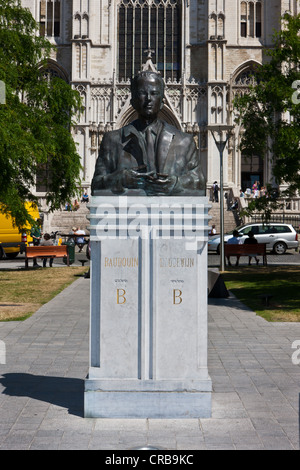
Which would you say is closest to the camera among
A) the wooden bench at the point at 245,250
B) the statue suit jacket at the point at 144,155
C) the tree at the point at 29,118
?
the statue suit jacket at the point at 144,155

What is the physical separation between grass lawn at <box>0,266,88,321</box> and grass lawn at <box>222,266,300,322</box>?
170 inches

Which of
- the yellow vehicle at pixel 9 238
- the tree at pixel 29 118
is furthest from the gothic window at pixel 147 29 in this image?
the tree at pixel 29 118

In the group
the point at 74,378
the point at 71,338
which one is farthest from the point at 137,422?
the point at 71,338

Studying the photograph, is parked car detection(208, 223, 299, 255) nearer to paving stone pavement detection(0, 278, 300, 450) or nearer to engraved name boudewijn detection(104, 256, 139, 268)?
paving stone pavement detection(0, 278, 300, 450)

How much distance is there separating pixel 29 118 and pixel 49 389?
14840 mm

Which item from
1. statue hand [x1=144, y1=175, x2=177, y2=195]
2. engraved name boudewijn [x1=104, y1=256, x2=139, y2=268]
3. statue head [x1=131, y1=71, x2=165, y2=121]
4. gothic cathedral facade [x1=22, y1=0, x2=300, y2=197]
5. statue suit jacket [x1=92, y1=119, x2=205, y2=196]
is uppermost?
gothic cathedral facade [x1=22, y1=0, x2=300, y2=197]

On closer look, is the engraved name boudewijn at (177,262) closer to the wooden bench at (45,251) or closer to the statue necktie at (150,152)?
the statue necktie at (150,152)

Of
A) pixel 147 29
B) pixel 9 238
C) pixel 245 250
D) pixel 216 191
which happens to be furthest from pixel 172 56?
pixel 245 250

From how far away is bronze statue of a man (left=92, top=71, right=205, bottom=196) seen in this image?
18.4 ft

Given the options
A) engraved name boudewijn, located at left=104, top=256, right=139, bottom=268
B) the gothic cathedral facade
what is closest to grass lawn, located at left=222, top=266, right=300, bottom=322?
engraved name boudewijn, located at left=104, top=256, right=139, bottom=268

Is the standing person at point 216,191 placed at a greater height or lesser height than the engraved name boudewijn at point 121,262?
greater

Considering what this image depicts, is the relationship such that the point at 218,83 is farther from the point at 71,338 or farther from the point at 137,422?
the point at 137,422

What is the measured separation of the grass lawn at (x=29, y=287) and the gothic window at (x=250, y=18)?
29745mm

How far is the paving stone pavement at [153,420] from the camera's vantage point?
15.4 feet
